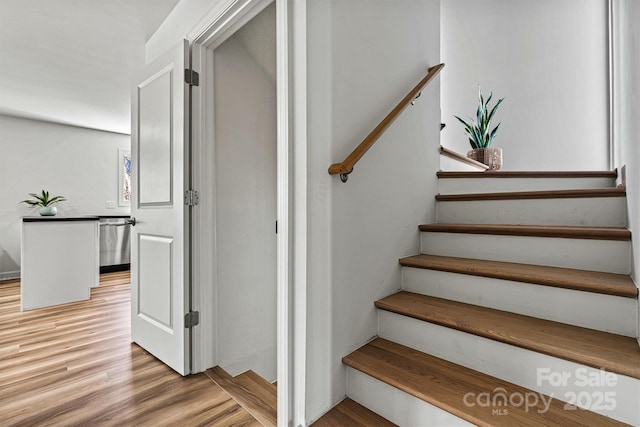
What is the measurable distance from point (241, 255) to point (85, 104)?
357cm

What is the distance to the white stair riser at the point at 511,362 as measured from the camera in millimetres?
954

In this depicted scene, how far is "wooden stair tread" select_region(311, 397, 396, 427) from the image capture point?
1225 millimetres

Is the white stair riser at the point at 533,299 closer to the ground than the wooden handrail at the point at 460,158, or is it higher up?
closer to the ground

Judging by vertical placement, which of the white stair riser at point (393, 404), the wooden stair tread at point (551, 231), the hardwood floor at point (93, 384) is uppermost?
the wooden stair tread at point (551, 231)

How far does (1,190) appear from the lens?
4.39 metres

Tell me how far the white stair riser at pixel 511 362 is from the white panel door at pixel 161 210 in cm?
122

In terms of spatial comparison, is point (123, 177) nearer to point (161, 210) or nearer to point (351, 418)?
point (161, 210)

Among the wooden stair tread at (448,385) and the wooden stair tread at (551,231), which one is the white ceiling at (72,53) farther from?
the wooden stair tread at (448,385)

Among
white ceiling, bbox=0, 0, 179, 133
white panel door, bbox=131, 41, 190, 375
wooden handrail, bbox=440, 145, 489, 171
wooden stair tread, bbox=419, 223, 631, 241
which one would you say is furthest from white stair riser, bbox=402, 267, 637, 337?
white ceiling, bbox=0, 0, 179, 133

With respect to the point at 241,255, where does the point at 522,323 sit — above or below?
below

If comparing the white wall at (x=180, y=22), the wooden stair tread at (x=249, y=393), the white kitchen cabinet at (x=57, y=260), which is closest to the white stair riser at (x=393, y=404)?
the wooden stair tread at (x=249, y=393)

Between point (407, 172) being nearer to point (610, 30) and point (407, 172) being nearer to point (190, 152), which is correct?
point (190, 152)

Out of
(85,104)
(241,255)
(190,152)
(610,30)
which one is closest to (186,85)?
(190,152)

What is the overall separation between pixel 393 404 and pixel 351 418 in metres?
0.18
